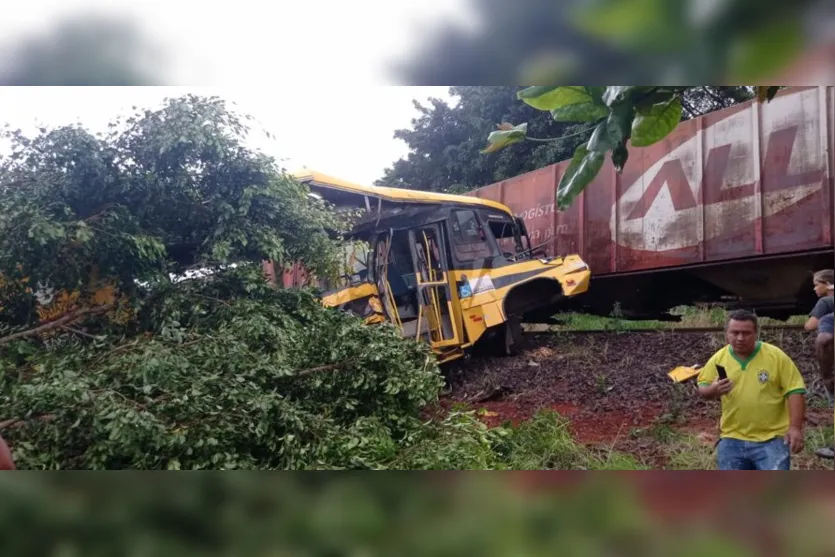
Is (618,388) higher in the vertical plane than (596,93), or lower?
lower

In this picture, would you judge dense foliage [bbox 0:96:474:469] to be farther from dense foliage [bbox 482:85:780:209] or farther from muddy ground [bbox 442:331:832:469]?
dense foliage [bbox 482:85:780:209]

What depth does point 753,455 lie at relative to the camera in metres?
1.71

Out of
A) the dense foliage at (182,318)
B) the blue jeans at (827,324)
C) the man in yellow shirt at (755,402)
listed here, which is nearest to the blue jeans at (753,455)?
the man in yellow shirt at (755,402)

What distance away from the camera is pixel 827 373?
1.70 meters

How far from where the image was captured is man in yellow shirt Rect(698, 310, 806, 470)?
1.67 m

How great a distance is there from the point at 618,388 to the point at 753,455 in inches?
17.3

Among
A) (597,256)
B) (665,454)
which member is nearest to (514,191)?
(597,256)

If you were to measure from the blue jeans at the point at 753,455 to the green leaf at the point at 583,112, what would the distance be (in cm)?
110

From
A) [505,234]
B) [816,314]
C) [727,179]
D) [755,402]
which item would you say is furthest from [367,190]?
[816,314]

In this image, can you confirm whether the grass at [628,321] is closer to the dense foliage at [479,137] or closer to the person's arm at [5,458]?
the dense foliage at [479,137]

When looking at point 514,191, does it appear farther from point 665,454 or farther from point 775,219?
point 665,454

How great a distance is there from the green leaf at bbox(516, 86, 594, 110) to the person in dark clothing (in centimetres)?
116

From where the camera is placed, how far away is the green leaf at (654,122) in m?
1.10
